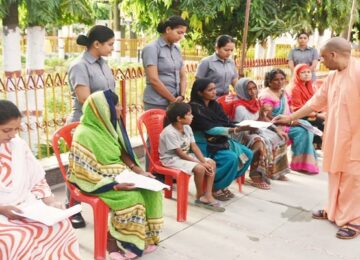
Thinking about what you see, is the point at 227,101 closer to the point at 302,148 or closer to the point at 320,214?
the point at 302,148

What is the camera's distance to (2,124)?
2.50m

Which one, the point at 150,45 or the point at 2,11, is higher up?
the point at 2,11

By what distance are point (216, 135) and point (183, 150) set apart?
0.51 m

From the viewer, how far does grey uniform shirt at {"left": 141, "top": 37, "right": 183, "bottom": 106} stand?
4.42 m

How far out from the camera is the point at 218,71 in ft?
16.6

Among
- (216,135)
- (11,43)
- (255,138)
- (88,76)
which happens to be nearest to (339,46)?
(216,135)

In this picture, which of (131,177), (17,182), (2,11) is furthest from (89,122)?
(2,11)

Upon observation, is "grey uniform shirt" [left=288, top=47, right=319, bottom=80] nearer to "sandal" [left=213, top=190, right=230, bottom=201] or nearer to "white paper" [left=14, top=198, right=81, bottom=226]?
"sandal" [left=213, top=190, right=230, bottom=201]

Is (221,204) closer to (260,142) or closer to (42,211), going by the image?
(260,142)

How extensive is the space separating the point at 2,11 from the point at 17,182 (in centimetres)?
294

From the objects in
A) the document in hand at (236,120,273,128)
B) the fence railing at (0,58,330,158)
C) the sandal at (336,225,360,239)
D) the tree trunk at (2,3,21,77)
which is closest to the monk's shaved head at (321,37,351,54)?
the document in hand at (236,120,273,128)

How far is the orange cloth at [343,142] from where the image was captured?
145 inches

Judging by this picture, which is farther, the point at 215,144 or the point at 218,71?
the point at 218,71

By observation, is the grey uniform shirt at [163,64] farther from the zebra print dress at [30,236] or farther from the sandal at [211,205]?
the zebra print dress at [30,236]
